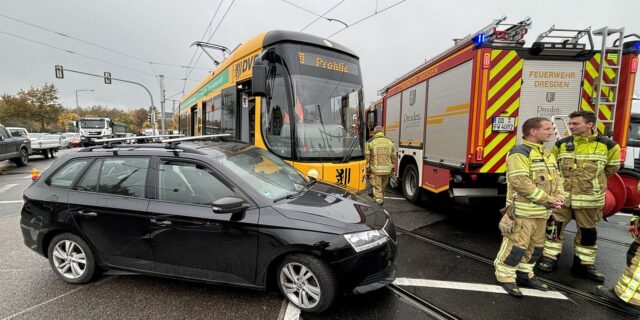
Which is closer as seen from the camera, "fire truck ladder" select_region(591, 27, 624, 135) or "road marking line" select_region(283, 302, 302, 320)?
"road marking line" select_region(283, 302, 302, 320)

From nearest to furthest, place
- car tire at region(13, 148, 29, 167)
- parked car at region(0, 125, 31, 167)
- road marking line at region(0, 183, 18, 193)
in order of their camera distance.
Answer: road marking line at region(0, 183, 18, 193)
parked car at region(0, 125, 31, 167)
car tire at region(13, 148, 29, 167)

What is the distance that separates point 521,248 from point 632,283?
0.90 m

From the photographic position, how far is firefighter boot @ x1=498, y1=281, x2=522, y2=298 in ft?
9.96

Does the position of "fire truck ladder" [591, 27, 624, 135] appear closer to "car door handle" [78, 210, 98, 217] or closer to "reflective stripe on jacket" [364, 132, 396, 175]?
"reflective stripe on jacket" [364, 132, 396, 175]

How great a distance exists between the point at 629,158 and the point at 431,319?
942 centimetres

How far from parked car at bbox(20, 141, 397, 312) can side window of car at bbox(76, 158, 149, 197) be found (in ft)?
0.04

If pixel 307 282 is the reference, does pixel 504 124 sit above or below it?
above

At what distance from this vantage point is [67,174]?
334cm

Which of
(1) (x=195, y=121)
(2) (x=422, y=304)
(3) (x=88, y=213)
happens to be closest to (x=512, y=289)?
(2) (x=422, y=304)

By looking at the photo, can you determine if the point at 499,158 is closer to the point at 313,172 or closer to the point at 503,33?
the point at 503,33

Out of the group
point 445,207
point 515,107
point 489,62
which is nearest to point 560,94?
point 515,107

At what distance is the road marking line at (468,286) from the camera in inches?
121

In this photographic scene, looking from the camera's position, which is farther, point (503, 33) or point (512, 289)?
point (503, 33)

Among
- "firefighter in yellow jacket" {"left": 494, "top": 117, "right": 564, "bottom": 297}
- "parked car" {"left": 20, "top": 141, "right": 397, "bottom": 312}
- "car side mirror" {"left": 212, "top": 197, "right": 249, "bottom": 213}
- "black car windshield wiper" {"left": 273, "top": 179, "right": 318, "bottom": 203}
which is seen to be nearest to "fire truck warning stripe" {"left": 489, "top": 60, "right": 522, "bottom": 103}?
"firefighter in yellow jacket" {"left": 494, "top": 117, "right": 564, "bottom": 297}
